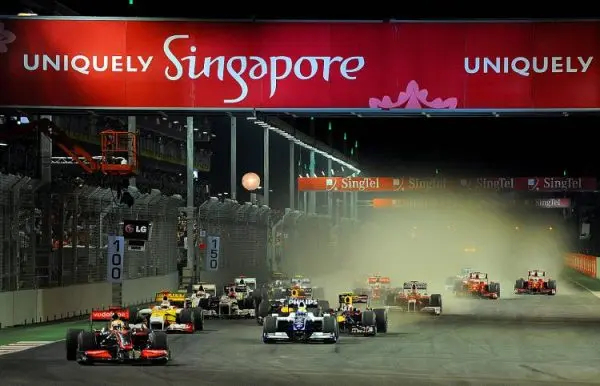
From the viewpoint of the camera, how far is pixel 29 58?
24984mm

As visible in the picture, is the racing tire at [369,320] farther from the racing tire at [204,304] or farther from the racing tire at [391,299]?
the racing tire at [391,299]

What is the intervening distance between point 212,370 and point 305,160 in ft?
354

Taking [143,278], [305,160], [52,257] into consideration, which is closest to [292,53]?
[52,257]

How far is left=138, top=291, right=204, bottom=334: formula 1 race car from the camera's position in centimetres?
2991

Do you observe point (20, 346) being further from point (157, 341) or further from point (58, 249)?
point (58, 249)

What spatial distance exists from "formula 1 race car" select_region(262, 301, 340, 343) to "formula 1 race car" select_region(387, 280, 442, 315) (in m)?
13.2

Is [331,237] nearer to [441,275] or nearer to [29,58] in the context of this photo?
[441,275]

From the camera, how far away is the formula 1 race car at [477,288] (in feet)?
171

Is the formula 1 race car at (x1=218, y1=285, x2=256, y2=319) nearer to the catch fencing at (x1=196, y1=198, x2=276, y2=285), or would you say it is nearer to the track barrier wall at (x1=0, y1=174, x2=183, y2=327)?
the track barrier wall at (x1=0, y1=174, x2=183, y2=327)

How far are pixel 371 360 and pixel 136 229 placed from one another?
12.6 metres

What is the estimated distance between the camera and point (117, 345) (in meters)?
22.4

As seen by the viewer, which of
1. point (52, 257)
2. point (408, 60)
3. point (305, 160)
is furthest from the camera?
point (305, 160)

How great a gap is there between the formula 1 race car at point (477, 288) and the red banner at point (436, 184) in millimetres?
43816

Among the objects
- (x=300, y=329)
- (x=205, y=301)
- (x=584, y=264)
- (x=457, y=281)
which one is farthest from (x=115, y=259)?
(x=584, y=264)
